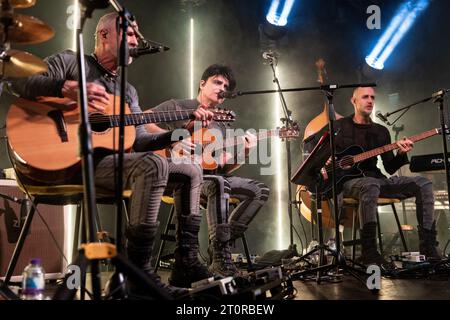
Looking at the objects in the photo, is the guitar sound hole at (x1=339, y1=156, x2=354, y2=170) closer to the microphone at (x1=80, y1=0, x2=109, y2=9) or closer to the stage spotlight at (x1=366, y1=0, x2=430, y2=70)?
the stage spotlight at (x1=366, y1=0, x2=430, y2=70)

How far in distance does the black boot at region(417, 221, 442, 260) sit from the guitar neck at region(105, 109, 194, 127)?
2.09m

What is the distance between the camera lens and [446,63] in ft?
15.4

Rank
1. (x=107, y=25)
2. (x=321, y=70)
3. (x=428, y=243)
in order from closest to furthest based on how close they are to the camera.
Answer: (x=107, y=25) < (x=428, y=243) < (x=321, y=70)

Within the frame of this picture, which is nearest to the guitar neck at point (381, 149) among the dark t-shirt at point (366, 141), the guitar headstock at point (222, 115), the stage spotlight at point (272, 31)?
the dark t-shirt at point (366, 141)

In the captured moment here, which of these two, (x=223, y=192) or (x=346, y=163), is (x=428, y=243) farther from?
(x=223, y=192)

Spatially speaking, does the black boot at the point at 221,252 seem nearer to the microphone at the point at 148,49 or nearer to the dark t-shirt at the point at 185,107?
the dark t-shirt at the point at 185,107

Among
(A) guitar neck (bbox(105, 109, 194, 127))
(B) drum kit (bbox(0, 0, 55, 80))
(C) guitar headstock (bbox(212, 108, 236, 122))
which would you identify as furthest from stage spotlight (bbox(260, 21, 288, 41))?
(B) drum kit (bbox(0, 0, 55, 80))

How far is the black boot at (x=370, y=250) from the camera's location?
113 inches

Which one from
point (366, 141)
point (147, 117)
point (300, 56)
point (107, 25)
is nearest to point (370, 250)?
point (366, 141)

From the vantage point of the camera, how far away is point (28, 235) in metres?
2.73

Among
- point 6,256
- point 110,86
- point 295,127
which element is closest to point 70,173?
point 110,86

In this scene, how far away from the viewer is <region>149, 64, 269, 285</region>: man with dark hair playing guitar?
98.2 inches

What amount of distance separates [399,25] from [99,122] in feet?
13.7

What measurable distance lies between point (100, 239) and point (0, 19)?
3.30ft
